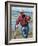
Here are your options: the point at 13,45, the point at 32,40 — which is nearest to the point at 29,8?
the point at 32,40

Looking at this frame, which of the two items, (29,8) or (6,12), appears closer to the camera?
(6,12)

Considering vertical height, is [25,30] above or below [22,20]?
below

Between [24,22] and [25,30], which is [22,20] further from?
[25,30]

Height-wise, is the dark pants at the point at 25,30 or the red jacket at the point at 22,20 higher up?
the red jacket at the point at 22,20

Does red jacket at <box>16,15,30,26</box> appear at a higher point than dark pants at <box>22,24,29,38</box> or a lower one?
higher

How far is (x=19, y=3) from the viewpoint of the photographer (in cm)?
164

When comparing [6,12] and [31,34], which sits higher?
[6,12]

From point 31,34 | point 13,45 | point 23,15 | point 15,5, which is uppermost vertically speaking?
point 15,5

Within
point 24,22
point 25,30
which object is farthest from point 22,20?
point 25,30

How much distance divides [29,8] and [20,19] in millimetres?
199

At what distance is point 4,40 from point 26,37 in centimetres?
30

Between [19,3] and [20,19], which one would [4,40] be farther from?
[19,3]
